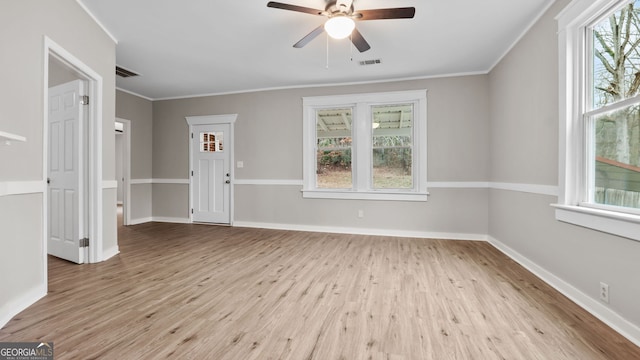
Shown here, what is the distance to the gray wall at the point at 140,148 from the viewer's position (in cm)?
550

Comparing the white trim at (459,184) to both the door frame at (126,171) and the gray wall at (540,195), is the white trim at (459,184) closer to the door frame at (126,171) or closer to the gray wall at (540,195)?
the gray wall at (540,195)

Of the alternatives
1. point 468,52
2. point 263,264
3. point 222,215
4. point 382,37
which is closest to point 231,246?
point 263,264

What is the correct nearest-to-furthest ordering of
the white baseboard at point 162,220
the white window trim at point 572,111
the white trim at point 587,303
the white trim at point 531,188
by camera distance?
the white trim at point 587,303 → the white window trim at point 572,111 → the white trim at point 531,188 → the white baseboard at point 162,220

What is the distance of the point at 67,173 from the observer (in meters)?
3.19

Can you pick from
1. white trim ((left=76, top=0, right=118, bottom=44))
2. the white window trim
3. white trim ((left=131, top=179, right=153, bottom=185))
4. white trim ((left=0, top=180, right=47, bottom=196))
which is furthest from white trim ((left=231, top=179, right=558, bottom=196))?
white trim ((left=0, top=180, right=47, bottom=196))

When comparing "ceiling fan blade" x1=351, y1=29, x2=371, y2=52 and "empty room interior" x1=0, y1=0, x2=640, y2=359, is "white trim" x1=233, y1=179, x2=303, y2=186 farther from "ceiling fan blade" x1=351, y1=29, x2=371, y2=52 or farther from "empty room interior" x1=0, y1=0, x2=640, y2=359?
"ceiling fan blade" x1=351, y1=29, x2=371, y2=52

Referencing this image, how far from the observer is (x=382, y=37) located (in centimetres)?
334

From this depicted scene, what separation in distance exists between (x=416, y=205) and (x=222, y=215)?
3.68 m

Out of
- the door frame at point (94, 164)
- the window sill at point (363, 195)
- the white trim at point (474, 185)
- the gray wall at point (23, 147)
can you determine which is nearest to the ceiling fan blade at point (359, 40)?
the white trim at point (474, 185)

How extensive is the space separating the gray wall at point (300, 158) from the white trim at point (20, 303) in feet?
11.0

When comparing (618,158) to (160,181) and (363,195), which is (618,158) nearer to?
(363,195)

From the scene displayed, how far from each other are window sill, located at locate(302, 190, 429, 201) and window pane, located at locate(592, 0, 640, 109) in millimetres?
2637

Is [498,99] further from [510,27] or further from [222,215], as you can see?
[222,215]

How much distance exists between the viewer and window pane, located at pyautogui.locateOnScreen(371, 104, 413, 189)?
4797 millimetres
